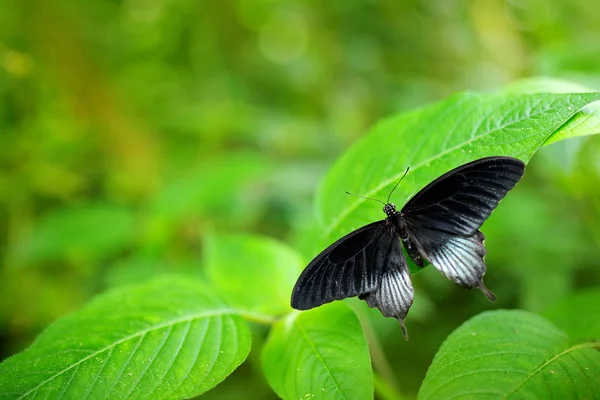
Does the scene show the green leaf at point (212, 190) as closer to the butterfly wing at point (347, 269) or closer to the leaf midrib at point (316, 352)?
the leaf midrib at point (316, 352)

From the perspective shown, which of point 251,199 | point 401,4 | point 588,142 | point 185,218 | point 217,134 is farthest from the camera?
point 401,4

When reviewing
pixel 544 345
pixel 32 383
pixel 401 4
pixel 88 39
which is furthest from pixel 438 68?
pixel 32 383

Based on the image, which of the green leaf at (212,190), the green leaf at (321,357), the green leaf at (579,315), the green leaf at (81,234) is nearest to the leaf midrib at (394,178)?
the green leaf at (321,357)

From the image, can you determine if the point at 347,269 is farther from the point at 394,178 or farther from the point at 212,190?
the point at 212,190

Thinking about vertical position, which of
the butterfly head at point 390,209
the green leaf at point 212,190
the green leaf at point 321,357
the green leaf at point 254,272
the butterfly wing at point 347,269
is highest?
the green leaf at point 212,190

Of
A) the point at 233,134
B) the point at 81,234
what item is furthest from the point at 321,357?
the point at 233,134

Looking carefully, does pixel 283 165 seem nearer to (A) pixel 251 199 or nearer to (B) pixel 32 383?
(A) pixel 251 199
